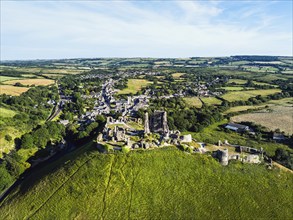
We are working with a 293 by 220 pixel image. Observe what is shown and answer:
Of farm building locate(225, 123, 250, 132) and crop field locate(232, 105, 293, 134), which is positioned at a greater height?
farm building locate(225, 123, 250, 132)

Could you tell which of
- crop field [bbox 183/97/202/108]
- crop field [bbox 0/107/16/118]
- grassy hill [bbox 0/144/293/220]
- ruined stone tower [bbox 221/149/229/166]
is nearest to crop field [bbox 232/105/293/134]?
crop field [bbox 183/97/202/108]

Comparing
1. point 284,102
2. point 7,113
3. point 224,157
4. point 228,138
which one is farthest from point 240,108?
point 7,113

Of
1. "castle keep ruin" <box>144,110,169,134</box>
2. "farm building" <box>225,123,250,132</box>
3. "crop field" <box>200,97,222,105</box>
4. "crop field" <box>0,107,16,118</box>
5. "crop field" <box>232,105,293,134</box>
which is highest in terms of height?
"castle keep ruin" <box>144,110,169,134</box>

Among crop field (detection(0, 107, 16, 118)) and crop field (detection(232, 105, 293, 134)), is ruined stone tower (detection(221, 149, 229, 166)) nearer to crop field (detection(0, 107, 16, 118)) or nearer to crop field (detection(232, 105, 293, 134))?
crop field (detection(232, 105, 293, 134))

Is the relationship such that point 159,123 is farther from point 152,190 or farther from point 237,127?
point 152,190

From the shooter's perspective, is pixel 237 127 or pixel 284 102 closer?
pixel 237 127

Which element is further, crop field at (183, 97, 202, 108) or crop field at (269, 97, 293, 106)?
crop field at (269, 97, 293, 106)

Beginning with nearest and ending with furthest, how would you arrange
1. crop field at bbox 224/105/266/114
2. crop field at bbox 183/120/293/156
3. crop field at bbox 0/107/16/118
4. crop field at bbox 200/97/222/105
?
crop field at bbox 183/120/293/156 → crop field at bbox 0/107/16/118 → crop field at bbox 224/105/266/114 → crop field at bbox 200/97/222/105
